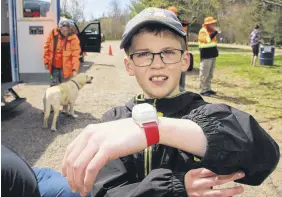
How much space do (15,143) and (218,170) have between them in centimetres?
498

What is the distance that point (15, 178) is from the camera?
1327 millimetres

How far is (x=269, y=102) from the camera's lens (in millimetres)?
8719

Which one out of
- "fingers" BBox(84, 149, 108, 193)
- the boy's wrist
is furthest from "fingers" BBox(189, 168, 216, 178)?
"fingers" BBox(84, 149, 108, 193)

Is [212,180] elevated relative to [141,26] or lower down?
lower down

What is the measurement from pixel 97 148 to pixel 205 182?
0.35 meters

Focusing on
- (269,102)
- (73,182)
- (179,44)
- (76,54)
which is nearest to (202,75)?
(269,102)

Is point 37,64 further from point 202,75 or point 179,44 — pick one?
point 179,44

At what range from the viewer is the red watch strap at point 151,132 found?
89 cm

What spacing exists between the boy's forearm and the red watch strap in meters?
0.02

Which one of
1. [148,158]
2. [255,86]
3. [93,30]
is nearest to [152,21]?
[148,158]

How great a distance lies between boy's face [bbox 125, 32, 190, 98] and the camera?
1.31m

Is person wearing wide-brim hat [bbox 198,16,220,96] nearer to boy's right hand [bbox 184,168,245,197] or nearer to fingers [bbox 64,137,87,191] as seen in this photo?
boy's right hand [bbox 184,168,245,197]

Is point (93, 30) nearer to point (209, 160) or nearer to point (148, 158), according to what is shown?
point (148, 158)

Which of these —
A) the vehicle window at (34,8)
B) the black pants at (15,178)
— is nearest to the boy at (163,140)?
the black pants at (15,178)
